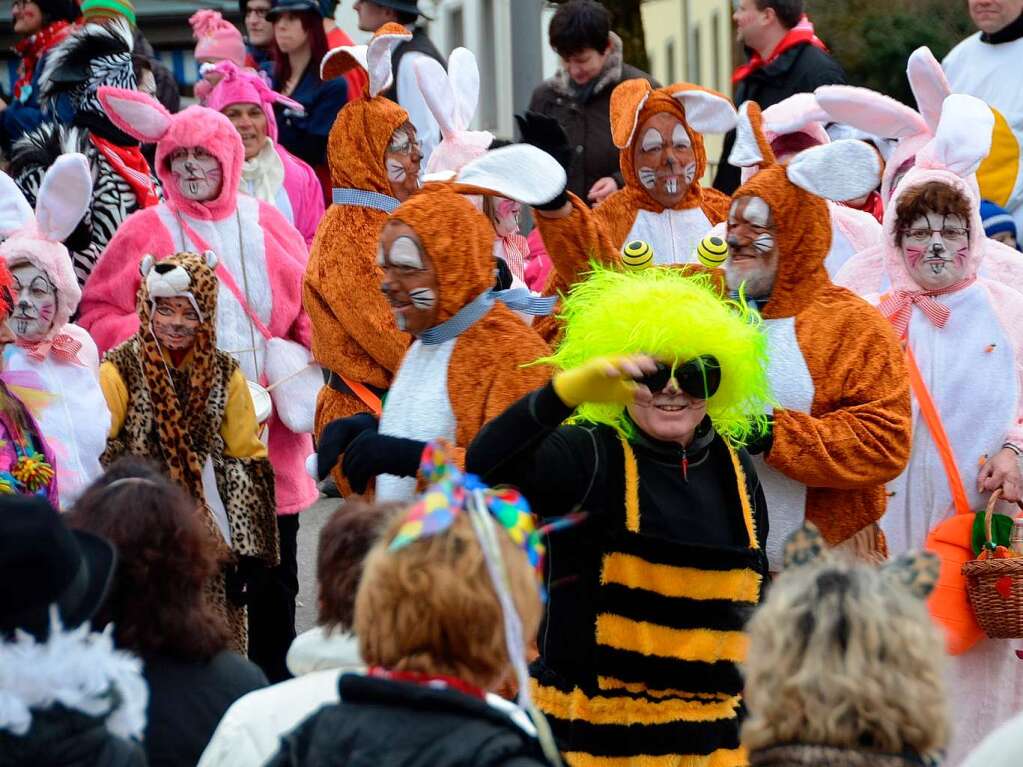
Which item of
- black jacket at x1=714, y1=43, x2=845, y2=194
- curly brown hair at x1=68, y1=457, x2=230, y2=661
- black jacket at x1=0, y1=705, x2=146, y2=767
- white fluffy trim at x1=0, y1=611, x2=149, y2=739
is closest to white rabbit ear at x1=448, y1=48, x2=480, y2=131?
black jacket at x1=714, y1=43, x2=845, y2=194

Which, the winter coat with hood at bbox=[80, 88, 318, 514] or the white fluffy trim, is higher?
the winter coat with hood at bbox=[80, 88, 318, 514]

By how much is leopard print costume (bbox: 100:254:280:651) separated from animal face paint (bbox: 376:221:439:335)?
1306mm

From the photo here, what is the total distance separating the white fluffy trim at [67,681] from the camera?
2.97 m

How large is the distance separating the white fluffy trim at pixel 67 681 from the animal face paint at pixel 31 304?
303 cm

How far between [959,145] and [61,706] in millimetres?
3931

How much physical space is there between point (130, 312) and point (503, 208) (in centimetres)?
153

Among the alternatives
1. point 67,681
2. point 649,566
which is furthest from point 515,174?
point 67,681

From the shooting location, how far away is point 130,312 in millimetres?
6965

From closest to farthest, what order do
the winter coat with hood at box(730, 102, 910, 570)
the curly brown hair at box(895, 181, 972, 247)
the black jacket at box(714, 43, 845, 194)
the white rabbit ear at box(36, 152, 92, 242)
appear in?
the winter coat with hood at box(730, 102, 910, 570) < the curly brown hair at box(895, 181, 972, 247) < the white rabbit ear at box(36, 152, 92, 242) < the black jacket at box(714, 43, 845, 194)

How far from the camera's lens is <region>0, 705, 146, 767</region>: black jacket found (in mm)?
2941

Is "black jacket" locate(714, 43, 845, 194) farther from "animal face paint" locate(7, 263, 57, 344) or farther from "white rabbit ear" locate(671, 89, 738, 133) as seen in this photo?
"animal face paint" locate(7, 263, 57, 344)

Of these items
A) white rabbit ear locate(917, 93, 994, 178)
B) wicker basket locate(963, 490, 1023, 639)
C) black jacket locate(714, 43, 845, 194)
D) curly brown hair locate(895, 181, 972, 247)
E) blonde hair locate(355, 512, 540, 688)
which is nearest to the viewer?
blonde hair locate(355, 512, 540, 688)

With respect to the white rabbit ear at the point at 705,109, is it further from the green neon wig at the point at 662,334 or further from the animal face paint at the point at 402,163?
the green neon wig at the point at 662,334

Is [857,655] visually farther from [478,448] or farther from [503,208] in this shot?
[503,208]
